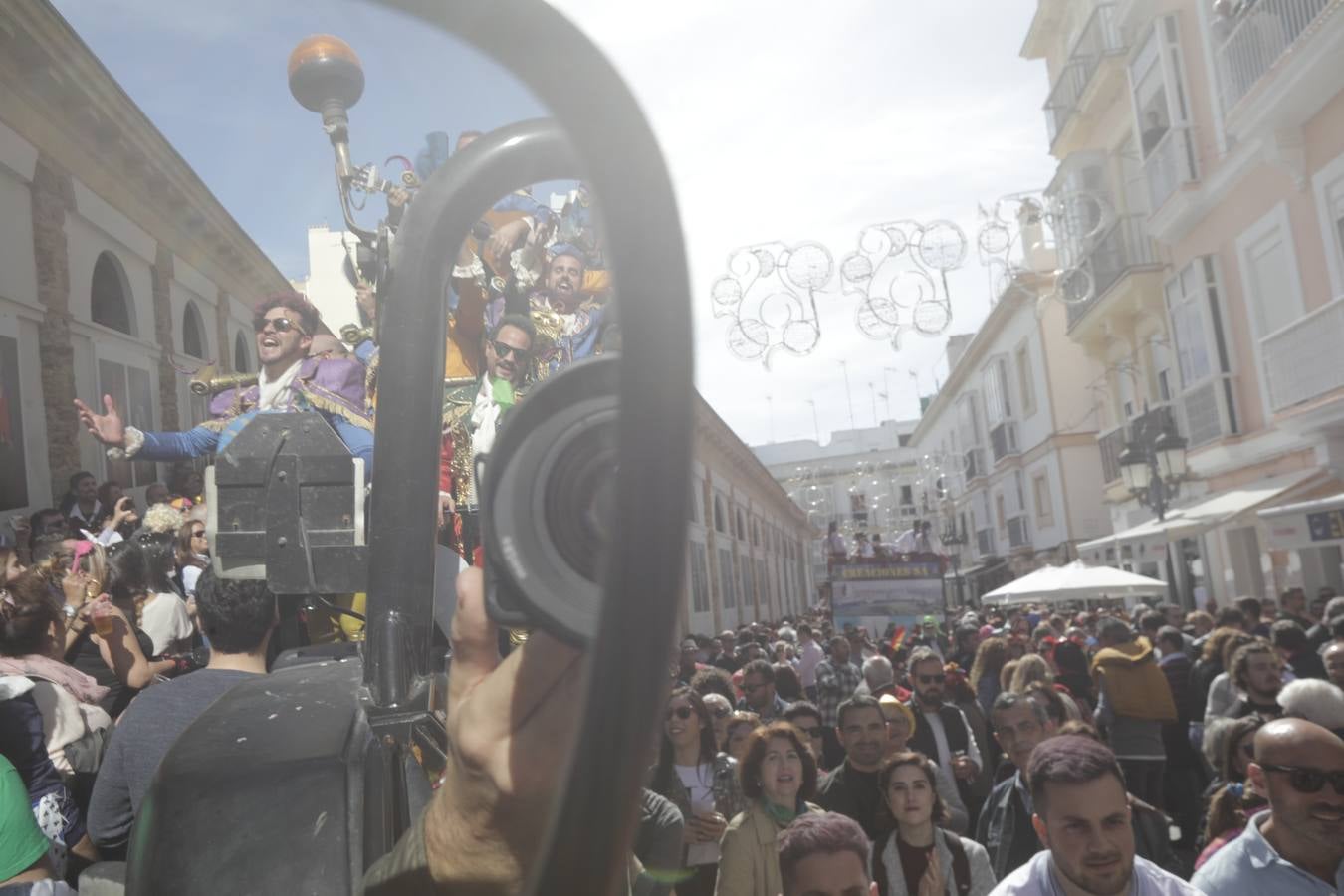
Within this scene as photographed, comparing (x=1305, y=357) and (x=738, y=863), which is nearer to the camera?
(x=738, y=863)

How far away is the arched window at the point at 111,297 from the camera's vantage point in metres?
6.35

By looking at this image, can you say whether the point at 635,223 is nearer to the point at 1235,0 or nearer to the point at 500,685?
the point at 500,685

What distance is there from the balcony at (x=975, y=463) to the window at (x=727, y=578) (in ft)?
60.6

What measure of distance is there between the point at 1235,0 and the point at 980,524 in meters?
37.0

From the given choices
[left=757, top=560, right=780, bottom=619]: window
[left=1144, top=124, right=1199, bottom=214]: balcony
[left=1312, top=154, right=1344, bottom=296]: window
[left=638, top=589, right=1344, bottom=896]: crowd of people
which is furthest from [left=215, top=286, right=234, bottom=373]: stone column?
[left=757, top=560, right=780, bottom=619]: window

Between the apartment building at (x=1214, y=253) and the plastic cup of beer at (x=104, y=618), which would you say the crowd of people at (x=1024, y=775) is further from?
the apartment building at (x=1214, y=253)

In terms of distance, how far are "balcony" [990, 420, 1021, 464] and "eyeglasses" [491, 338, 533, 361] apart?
43.1 m

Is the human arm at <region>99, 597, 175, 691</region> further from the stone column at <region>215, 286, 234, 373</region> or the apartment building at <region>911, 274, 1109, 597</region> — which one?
the apartment building at <region>911, 274, 1109, 597</region>

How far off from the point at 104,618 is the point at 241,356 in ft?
10.6

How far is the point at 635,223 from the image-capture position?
28.7 inches

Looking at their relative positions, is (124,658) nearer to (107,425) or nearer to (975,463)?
(107,425)

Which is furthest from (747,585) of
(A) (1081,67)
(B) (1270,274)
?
(B) (1270,274)

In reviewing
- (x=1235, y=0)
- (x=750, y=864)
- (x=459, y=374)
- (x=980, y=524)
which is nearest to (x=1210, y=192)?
(x=1235, y=0)

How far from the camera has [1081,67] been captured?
28.0 m
